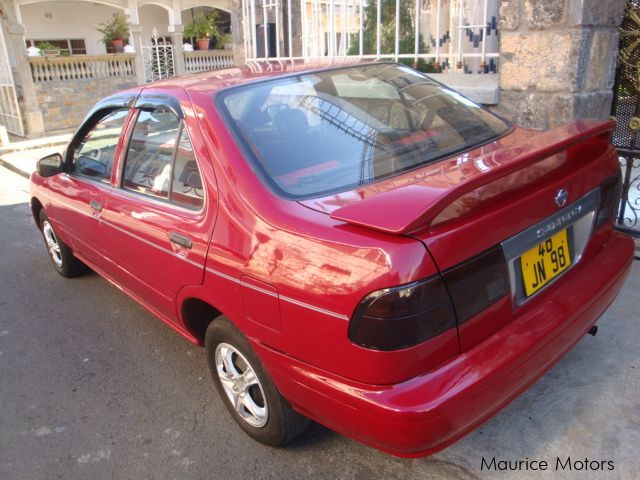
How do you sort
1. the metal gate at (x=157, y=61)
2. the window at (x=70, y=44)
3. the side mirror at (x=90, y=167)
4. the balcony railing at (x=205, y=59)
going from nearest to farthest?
the side mirror at (x=90, y=167)
the metal gate at (x=157, y=61)
the window at (x=70, y=44)
the balcony railing at (x=205, y=59)

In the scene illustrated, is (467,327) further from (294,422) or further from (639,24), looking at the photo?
(639,24)

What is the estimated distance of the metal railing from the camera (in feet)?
17.2

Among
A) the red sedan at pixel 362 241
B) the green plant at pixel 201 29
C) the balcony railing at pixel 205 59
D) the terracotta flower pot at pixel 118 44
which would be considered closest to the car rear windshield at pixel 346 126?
the red sedan at pixel 362 241

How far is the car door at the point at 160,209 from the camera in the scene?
103 inches

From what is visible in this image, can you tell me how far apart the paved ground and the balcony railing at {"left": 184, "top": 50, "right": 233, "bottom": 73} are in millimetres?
12869

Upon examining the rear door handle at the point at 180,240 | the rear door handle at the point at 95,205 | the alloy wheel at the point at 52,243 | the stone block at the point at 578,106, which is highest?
the stone block at the point at 578,106

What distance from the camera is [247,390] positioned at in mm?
2686

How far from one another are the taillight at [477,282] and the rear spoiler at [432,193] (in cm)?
22

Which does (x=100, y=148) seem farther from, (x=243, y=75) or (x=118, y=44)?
(x=118, y=44)

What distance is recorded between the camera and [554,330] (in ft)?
7.23

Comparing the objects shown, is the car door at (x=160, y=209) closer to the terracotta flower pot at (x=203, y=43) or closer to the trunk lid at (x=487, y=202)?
the trunk lid at (x=487, y=202)

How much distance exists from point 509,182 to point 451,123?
89 cm

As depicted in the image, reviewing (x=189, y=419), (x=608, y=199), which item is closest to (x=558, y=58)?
(x=608, y=199)

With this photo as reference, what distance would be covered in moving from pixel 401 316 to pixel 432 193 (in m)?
0.43
